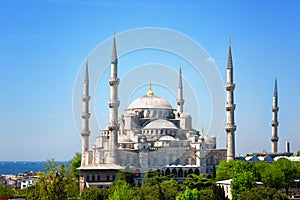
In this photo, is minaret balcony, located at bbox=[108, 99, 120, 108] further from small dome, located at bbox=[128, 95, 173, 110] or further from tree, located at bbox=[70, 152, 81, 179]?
tree, located at bbox=[70, 152, 81, 179]

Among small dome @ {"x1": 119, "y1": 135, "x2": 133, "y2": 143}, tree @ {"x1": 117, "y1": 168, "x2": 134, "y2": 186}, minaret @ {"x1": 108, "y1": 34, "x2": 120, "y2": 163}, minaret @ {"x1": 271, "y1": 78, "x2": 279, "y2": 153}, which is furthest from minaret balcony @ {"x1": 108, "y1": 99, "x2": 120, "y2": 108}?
minaret @ {"x1": 271, "y1": 78, "x2": 279, "y2": 153}

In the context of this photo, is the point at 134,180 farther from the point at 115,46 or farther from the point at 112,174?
the point at 115,46

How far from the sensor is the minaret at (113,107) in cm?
5453

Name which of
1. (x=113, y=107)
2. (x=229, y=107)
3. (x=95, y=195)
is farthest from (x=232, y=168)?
(x=95, y=195)

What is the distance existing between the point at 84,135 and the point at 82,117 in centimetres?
169

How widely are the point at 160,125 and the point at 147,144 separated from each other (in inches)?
177

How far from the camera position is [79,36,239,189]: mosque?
54875mm

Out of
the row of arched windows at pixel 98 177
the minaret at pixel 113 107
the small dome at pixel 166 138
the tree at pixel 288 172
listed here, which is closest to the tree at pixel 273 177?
the tree at pixel 288 172

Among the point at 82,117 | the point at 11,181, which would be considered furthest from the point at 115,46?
the point at 11,181

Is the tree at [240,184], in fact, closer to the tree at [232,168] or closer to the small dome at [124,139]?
the tree at [232,168]

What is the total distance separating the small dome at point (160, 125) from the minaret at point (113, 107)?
6500mm

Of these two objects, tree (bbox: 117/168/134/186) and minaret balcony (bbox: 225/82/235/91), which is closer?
tree (bbox: 117/168/134/186)

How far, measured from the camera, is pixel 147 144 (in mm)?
57469

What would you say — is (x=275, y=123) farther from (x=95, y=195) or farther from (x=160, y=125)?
(x=95, y=195)
